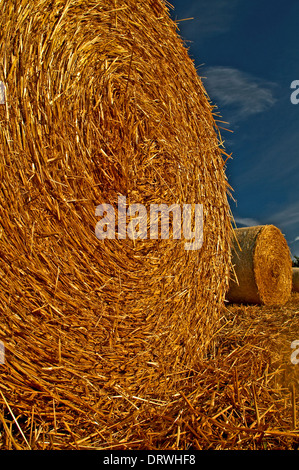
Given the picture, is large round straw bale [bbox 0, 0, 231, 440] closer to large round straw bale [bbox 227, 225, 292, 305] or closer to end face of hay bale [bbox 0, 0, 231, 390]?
end face of hay bale [bbox 0, 0, 231, 390]

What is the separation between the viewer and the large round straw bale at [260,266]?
389 cm

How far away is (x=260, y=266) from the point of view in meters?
3.94

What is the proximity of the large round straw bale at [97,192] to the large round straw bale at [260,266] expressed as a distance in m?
1.63

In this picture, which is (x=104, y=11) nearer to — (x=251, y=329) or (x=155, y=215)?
(x=155, y=215)

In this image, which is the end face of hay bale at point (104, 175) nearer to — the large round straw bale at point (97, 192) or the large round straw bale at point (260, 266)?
the large round straw bale at point (97, 192)

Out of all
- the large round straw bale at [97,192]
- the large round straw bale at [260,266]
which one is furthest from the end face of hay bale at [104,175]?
the large round straw bale at [260,266]

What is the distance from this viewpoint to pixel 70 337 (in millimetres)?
1597

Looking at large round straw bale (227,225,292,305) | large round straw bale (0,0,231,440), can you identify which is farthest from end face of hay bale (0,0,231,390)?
large round straw bale (227,225,292,305)

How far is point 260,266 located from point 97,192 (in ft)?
8.73

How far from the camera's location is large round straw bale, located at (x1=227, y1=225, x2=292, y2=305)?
389 centimetres

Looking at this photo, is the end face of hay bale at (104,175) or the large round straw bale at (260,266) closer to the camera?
the end face of hay bale at (104,175)

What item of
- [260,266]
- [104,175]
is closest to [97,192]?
[104,175]

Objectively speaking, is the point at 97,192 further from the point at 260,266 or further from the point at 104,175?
the point at 260,266
